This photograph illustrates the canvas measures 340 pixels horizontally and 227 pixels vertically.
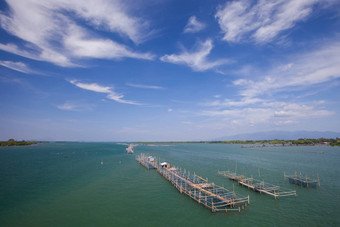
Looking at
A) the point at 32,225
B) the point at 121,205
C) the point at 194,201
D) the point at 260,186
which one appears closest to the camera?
the point at 32,225

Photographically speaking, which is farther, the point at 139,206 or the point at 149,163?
the point at 149,163

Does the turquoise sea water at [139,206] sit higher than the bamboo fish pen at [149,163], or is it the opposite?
the bamboo fish pen at [149,163]

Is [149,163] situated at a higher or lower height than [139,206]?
higher

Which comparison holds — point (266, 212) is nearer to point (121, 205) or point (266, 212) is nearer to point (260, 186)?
point (260, 186)

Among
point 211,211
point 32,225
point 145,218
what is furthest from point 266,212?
point 32,225

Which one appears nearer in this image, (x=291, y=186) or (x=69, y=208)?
(x=69, y=208)

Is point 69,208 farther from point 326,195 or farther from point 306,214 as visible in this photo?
point 326,195

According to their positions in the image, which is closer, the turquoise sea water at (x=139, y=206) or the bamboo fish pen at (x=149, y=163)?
the turquoise sea water at (x=139, y=206)

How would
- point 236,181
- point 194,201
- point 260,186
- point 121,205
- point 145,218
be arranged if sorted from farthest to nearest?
point 236,181 < point 260,186 < point 194,201 < point 121,205 < point 145,218

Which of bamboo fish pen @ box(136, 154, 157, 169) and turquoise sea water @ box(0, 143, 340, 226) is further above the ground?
bamboo fish pen @ box(136, 154, 157, 169)

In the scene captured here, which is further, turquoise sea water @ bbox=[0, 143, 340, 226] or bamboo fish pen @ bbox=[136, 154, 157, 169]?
bamboo fish pen @ bbox=[136, 154, 157, 169]
